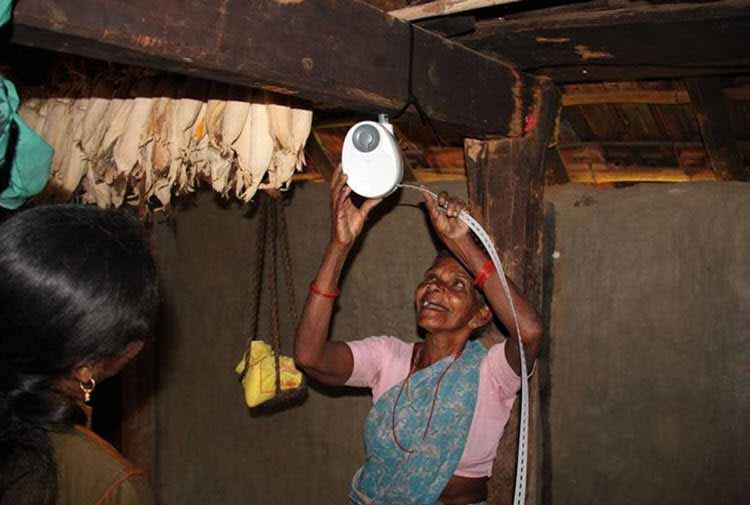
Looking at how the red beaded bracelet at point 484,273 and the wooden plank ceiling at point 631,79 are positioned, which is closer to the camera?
the wooden plank ceiling at point 631,79

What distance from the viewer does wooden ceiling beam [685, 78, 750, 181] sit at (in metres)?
2.09

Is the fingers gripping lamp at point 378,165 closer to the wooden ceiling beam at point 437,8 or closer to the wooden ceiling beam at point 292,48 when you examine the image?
the wooden ceiling beam at point 292,48

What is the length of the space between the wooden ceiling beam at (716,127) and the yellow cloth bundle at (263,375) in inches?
69.1

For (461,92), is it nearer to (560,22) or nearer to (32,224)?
(560,22)

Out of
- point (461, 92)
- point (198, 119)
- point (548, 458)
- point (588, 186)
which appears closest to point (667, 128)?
point (588, 186)

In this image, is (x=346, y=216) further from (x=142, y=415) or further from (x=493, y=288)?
(x=142, y=415)

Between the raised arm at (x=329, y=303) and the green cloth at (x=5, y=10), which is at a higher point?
the green cloth at (x=5, y=10)

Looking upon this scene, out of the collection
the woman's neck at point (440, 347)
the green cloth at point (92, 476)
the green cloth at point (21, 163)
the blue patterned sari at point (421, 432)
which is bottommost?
the blue patterned sari at point (421, 432)

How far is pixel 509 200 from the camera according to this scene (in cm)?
227

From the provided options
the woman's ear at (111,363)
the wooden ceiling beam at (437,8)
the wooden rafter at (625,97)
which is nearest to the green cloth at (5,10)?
the woman's ear at (111,363)

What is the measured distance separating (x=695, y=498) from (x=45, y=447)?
211 cm

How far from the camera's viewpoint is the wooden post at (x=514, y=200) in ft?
7.37

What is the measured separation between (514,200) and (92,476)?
1.57 metres

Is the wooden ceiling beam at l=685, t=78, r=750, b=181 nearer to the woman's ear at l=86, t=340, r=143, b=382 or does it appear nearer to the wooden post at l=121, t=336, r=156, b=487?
the woman's ear at l=86, t=340, r=143, b=382
